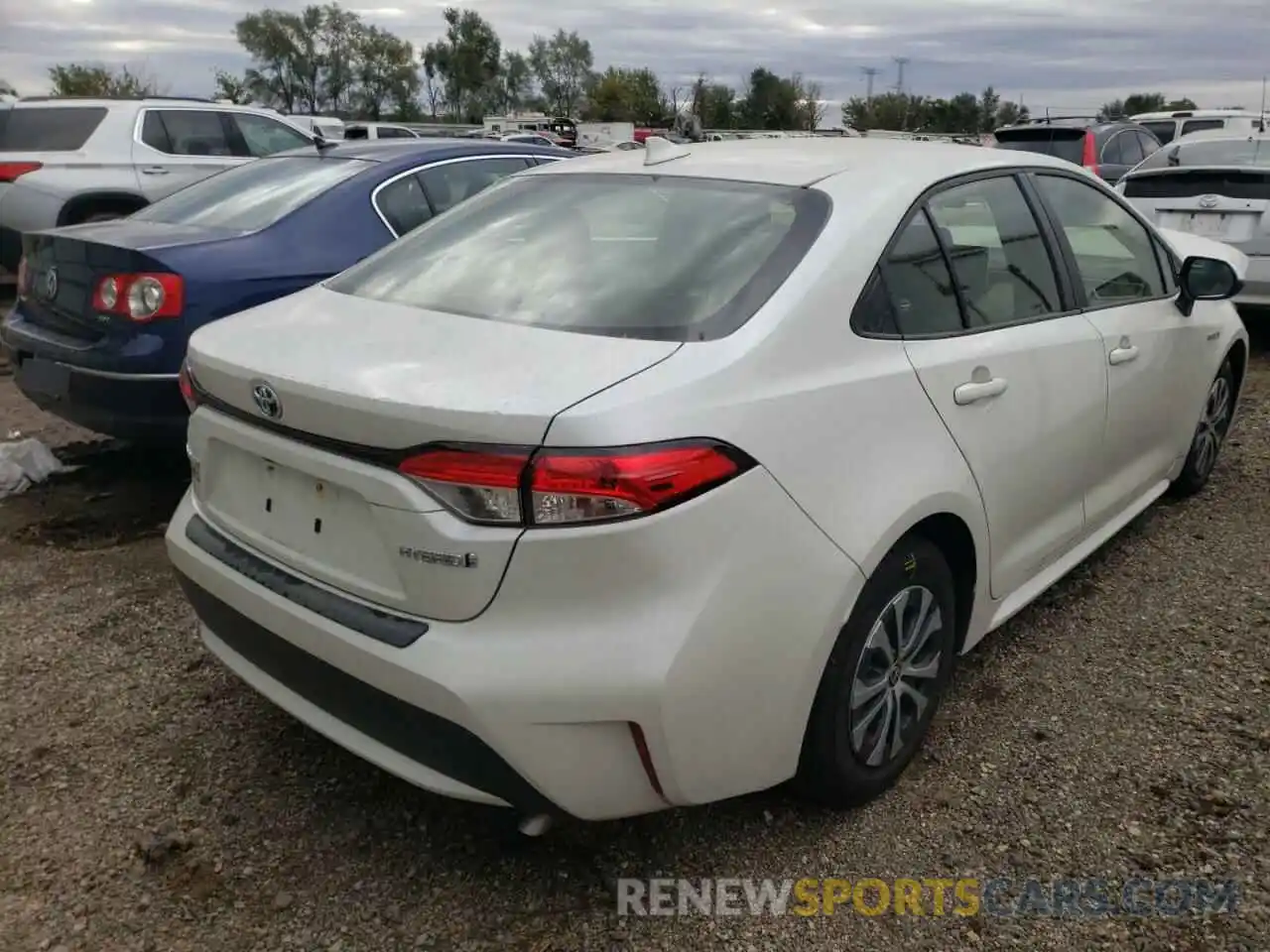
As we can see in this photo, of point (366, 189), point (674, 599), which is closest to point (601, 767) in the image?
point (674, 599)

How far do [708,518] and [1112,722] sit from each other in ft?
5.56

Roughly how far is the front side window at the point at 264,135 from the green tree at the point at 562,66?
7727 cm

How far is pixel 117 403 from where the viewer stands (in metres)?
4.12

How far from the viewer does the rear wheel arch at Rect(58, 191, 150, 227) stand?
8945mm

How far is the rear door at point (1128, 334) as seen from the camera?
135 inches

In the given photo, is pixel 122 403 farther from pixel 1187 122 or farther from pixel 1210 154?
pixel 1187 122

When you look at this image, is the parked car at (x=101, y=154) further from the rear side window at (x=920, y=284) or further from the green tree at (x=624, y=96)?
the green tree at (x=624, y=96)

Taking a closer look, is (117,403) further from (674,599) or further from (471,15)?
(471,15)

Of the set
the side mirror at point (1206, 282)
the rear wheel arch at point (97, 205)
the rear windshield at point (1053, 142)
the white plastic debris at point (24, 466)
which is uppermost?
the rear windshield at point (1053, 142)

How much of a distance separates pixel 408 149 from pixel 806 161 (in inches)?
114

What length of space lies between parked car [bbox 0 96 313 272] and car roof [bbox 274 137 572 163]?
4138mm

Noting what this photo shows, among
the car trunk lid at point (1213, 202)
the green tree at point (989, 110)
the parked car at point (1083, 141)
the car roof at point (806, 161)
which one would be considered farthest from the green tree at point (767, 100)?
the car roof at point (806, 161)

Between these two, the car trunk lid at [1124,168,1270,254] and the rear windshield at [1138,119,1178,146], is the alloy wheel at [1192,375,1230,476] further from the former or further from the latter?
the rear windshield at [1138,119,1178,146]

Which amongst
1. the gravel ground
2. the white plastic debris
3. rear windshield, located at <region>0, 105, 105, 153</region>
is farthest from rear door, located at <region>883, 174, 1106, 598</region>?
rear windshield, located at <region>0, 105, 105, 153</region>
